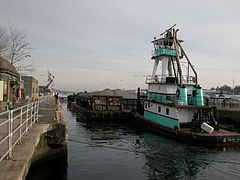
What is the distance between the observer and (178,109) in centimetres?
1795

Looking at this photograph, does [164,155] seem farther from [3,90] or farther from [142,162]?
[3,90]

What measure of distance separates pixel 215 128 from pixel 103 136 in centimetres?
1065

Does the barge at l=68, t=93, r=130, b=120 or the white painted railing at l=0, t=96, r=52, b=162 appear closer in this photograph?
the white painted railing at l=0, t=96, r=52, b=162

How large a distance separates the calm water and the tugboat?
1.00 m

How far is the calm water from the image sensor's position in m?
9.95

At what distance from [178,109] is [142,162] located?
7.84 m

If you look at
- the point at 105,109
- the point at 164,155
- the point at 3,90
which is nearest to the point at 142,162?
the point at 164,155

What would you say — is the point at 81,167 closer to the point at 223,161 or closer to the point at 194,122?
the point at 223,161

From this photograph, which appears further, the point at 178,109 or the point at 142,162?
the point at 178,109

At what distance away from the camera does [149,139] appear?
17.9 m

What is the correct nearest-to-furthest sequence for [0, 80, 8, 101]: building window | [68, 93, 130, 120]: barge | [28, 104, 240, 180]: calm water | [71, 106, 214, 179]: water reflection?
[28, 104, 240, 180]: calm water
[71, 106, 214, 179]: water reflection
[0, 80, 8, 101]: building window
[68, 93, 130, 120]: barge

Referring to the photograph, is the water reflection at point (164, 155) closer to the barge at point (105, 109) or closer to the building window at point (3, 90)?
the building window at point (3, 90)

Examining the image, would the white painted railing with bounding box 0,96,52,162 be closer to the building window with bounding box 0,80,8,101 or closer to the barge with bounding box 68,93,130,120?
the building window with bounding box 0,80,8,101

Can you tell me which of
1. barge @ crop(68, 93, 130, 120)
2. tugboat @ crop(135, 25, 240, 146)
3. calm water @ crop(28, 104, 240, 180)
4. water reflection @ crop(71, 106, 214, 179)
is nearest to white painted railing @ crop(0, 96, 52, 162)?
calm water @ crop(28, 104, 240, 180)
